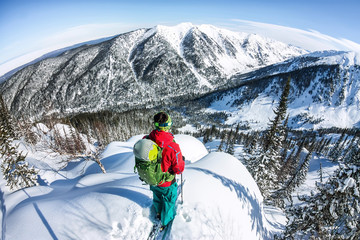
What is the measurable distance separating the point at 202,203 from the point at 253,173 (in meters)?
16.5

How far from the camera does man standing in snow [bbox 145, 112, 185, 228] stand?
15.5 ft

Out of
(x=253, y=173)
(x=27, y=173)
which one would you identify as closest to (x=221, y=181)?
(x=253, y=173)

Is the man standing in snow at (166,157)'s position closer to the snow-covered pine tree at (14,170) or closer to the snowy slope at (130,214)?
the snowy slope at (130,214)

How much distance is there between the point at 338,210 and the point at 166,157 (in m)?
8.20

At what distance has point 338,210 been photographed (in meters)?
6.67

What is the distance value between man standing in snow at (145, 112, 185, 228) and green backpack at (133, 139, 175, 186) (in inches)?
8.1

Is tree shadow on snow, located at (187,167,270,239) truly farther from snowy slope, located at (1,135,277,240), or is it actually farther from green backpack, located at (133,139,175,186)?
green backpack, located at (133,139,175,186)

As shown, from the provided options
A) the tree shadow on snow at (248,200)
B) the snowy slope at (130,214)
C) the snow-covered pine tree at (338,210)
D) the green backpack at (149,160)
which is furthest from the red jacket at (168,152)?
the snow-covered pine tree at (338,210)

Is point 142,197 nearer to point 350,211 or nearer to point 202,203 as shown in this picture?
point 202,203

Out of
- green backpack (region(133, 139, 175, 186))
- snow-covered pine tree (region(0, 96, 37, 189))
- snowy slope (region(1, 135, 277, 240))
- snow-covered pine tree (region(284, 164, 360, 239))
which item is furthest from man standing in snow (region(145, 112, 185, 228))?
snow-covered pine tree (region(0, 96, 37, 189))

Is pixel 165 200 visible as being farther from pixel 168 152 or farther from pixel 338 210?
pixel 338 210

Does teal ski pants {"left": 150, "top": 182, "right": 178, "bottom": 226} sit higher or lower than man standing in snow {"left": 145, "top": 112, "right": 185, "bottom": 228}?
lower

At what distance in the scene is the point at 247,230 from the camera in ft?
24.9

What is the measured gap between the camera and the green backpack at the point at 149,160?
424 centimetres
